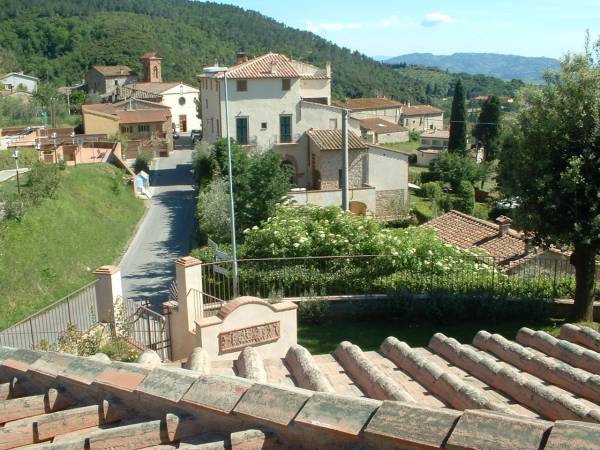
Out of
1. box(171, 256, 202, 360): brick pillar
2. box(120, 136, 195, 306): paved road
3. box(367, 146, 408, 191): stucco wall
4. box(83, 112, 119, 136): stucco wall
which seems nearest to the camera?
box(171, 256, 202, 360): brick pillar

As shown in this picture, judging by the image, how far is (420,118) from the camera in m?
109

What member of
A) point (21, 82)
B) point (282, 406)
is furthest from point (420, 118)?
point (282, 406)

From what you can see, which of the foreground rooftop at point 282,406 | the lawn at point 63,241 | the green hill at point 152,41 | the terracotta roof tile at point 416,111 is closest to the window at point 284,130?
the lawn at point 63,241

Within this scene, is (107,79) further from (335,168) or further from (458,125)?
(335,168)

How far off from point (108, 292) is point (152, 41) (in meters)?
110

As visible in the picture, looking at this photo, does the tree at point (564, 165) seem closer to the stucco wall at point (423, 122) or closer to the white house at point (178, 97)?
the white house at point (178, 97)

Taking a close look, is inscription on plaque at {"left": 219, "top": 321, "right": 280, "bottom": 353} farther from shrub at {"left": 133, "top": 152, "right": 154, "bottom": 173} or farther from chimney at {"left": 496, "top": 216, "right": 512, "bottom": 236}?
shrub at {"left": 133, "top": 152, "right": 154, "bottom": 173}

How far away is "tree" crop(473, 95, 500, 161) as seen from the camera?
6738 cm

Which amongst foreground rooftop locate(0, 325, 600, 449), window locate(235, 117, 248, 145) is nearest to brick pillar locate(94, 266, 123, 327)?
foreground rooftop locate(0, 325, 600, 449)

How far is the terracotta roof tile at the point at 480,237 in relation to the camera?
20.7 m

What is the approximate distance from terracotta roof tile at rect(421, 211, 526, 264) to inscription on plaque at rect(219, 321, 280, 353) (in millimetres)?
10810

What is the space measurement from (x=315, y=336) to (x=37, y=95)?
212ft

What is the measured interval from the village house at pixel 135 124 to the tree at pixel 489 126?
3351 centimetres

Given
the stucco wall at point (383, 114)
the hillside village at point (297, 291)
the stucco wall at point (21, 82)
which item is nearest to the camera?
the hillside village at point (297, 291)
